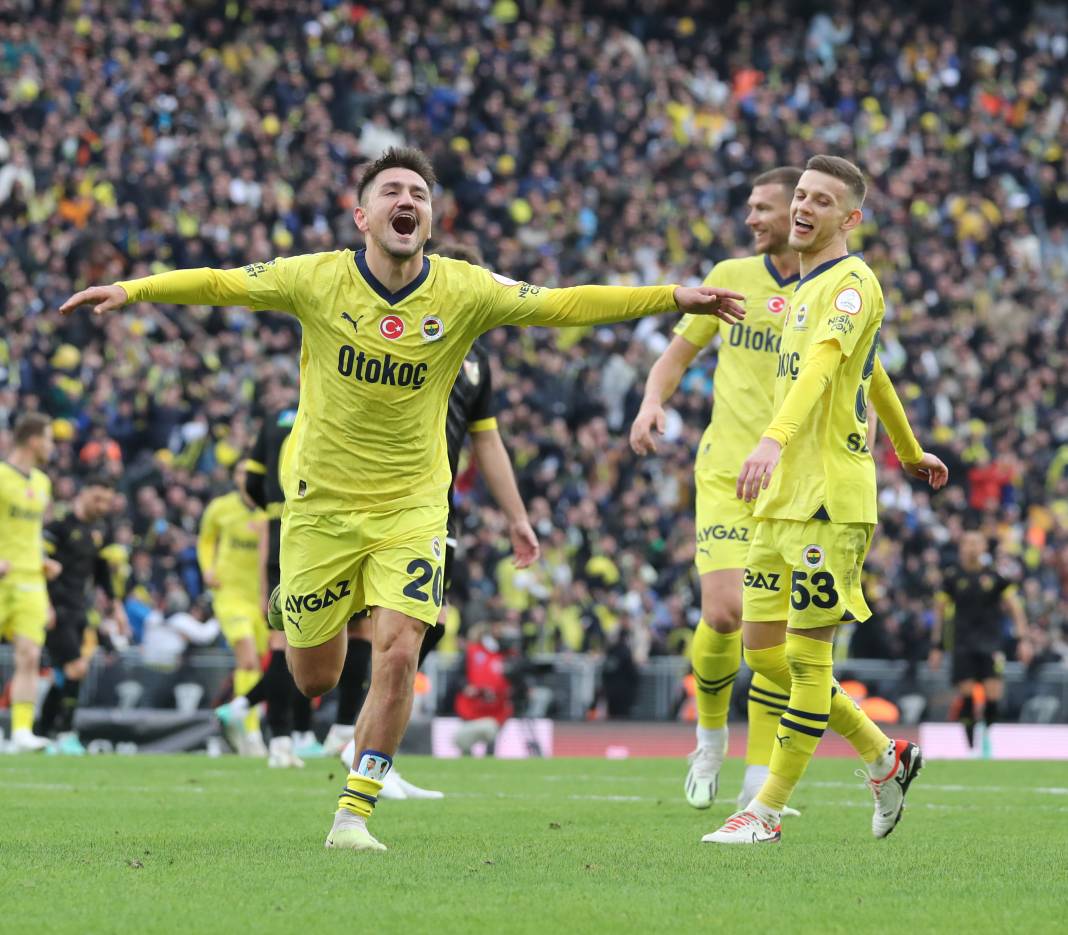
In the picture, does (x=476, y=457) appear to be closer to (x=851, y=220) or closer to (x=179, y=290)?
(x=851, y=220)

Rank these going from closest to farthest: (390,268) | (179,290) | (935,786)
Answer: (179,290), (390,268), (935,786)

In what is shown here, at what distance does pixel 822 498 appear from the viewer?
280 inches

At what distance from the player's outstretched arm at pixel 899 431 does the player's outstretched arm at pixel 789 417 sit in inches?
23.1

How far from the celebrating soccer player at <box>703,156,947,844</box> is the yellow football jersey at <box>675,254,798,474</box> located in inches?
49.3

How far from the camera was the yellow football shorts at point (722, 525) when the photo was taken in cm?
871

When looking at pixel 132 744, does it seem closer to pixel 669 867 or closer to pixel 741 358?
pixel 741 358

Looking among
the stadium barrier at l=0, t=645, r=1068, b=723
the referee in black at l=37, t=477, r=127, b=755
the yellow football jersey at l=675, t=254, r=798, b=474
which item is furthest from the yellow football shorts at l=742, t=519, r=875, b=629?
the stadium barrier at l=0, t=645, r=1068, b=723

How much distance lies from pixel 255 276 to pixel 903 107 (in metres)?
26.9

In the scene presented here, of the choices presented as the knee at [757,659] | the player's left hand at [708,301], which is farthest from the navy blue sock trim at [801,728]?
the player's left hand at [708,301]

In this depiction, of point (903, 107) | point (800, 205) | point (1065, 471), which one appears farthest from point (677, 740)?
point (903, 107)

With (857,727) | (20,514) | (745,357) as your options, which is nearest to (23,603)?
(20,514)

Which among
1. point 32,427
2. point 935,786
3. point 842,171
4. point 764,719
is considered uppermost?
point 842,171

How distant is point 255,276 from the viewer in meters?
6.82

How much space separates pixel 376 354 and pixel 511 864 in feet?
6.23
